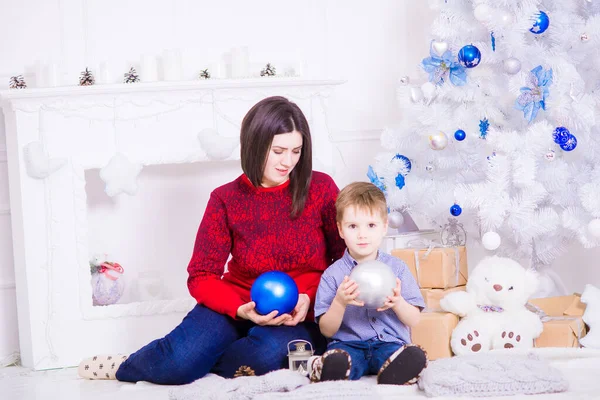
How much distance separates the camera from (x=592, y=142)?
119 inches

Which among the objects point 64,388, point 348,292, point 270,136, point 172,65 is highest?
point 172,65

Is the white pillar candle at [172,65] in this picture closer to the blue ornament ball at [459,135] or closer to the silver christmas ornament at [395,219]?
the silver christmas ornament at [395,219]

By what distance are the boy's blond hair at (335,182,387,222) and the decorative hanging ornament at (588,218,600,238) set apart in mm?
832

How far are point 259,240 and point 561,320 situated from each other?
1127mm

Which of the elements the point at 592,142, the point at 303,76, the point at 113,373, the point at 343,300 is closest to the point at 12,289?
the point at 113,373

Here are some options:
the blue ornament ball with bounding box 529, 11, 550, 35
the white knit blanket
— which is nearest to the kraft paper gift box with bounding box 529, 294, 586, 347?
the white knit blanket

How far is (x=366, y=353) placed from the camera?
2.53m

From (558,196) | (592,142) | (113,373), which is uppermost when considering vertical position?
(592,142)

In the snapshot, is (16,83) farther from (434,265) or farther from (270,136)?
(434,265)

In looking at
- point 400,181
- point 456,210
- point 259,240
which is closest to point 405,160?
point 400,181

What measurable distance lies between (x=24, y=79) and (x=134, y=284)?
1.02 meters

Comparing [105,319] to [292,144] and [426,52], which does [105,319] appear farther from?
[426,52]

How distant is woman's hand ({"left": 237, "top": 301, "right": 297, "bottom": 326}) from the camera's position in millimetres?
2566

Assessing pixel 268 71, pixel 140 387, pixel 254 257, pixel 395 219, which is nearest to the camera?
pixel 140 387
